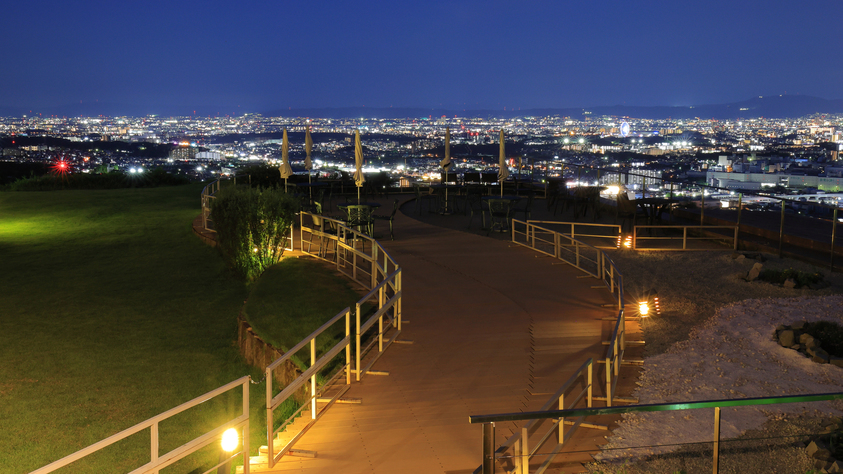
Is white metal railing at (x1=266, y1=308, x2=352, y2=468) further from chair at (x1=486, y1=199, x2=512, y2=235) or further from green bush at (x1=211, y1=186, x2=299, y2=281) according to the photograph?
chair at (x1=486, y1=199, x2=512, y2=235)

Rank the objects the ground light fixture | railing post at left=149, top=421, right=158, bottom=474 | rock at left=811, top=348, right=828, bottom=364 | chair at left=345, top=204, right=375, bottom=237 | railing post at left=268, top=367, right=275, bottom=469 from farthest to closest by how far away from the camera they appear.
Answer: chair at left=345, top=204, right=375, bottom=237, the ground light fixture, rock at left=811, top=348, right=828, bottom=364, railing post at left=268, top=367, right=275, bottom=469, railing post at left=149, top=421, right=158, bottom=474

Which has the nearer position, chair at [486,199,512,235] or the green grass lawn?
the green grass lawn

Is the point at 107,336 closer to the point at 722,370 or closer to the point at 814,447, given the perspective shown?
the point at 722,370

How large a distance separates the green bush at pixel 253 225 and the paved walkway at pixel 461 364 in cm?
249

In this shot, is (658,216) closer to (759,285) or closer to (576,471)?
(759,285)

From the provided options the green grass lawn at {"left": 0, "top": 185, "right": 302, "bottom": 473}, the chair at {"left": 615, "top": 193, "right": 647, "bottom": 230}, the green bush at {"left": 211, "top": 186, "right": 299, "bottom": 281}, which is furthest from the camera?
the chair at {"left": 615, "top": 193, "right": 647, "bottom": 230}

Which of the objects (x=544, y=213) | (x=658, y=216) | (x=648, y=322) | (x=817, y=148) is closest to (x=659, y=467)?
(x=648, y=322)

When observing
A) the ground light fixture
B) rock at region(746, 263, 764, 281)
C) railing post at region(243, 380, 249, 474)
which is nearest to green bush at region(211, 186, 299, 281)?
the ground light fixture

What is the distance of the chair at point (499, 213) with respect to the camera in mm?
12211

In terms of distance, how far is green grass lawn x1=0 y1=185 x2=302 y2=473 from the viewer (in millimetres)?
6332

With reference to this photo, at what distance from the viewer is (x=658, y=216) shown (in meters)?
13.2

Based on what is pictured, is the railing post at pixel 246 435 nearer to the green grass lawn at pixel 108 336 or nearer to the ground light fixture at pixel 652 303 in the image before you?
the green grass lawn at pixel 108 336

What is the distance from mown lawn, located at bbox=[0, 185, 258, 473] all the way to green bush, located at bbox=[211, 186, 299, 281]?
1.84 ft

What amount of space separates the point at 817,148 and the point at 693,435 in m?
Answer: 24.4
